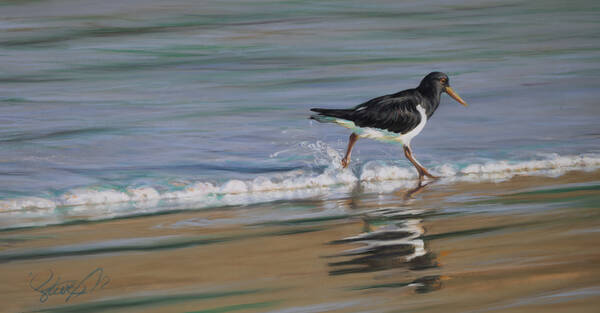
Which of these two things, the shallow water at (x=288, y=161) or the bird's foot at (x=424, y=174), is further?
the bird's foot at (x=424, y=174)

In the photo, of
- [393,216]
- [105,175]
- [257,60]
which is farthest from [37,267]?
[257,60]

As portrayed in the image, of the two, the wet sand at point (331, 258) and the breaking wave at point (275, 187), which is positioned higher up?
the breaking wave at point (275, 187)

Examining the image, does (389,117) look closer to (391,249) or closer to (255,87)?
(391,249)

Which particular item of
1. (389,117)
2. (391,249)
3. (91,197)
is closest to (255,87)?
(389,117)

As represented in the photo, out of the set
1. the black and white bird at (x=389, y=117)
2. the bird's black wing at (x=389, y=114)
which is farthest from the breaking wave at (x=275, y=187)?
the bird's black wing at (x=389, y=114)

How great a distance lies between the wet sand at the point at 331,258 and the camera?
132 inches

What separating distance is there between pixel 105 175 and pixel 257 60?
27.0 ft

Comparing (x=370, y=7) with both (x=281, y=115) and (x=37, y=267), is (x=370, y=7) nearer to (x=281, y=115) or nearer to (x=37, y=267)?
(x=281, y=115)

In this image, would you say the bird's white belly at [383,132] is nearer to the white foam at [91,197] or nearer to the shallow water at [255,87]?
the shallow water at [255,87]
